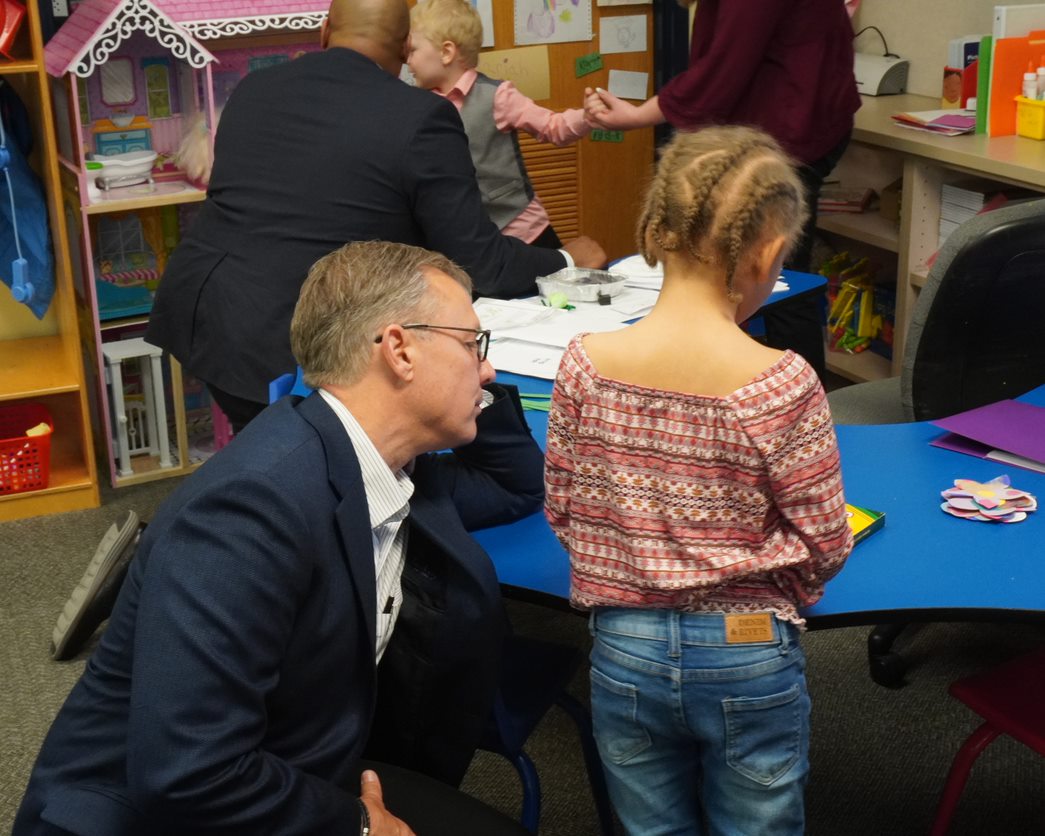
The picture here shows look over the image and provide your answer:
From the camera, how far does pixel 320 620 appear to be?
55.4 inches

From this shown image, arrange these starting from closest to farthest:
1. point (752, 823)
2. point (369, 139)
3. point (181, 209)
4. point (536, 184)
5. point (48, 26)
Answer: point (752, 823)
point (369, 139)
point (48, 26)
point (181, 209)
point (536, 184)

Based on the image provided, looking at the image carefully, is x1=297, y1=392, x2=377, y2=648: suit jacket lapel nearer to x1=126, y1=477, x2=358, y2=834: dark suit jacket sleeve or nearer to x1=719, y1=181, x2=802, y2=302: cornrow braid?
x1=126, y1=477, x2=358, y2=834: dark suit jacket sleeve

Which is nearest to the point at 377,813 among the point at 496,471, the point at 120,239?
the point at 496,471

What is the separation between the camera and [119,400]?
371 centimetres

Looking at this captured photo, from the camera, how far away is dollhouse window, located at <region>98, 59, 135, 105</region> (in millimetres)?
3729

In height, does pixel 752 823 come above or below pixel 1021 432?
below

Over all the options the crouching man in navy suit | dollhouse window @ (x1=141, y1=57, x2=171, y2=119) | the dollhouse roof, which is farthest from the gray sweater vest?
the crouching man in navy suit

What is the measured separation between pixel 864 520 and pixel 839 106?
6.35 feet

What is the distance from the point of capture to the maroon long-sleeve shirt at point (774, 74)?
3.25 metres

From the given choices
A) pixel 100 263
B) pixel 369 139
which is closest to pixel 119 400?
pixel 100 263

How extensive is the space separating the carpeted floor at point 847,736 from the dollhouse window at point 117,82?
4.71 feet

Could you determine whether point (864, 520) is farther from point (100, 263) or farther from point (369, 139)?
point (100, 263)

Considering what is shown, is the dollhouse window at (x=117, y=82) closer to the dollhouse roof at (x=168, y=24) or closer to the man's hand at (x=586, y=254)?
the dollhouse roof at (x=168, y=24)

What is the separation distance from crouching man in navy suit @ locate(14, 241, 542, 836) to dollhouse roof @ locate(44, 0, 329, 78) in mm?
2182
